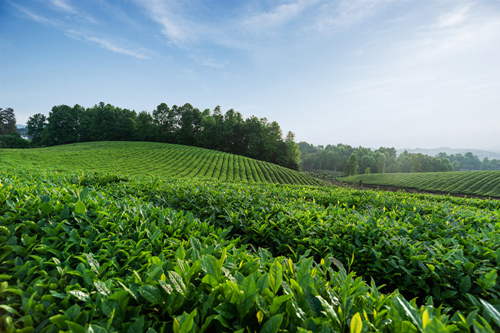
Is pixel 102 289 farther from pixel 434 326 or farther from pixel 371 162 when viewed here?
pixel 371 162

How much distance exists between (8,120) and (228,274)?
11415 centimetres

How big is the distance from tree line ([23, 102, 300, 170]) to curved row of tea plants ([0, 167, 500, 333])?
167ft

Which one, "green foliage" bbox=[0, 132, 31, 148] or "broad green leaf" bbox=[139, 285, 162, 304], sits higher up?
"green foliage" bbox=[0, 132, 31, 148]

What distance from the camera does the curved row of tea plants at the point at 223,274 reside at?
1228 millimetres

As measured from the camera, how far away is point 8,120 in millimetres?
76062

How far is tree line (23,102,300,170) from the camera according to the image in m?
55.2

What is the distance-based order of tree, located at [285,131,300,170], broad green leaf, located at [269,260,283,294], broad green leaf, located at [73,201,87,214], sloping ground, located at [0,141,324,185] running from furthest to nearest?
tree, located at [285,131,300,170]
sloping ground, located at [0,141,324,185]
broad green leaf, located at [73,201,87,214]
broad green leaf, located at [269,260,283,294]

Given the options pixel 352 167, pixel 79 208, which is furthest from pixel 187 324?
pixel 352 167

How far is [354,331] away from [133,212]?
2670mm

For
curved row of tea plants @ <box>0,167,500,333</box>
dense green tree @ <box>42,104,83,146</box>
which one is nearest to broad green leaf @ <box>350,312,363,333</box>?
curved row of tea plants @ <box>0,167,500,333</box>

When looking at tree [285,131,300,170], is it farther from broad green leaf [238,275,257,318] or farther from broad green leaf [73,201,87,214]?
broad green leaf [238,275,257,318]

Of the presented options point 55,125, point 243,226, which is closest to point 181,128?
point 55,125

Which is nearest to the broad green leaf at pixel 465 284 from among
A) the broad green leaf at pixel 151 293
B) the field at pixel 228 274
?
the field at pixel 228 274

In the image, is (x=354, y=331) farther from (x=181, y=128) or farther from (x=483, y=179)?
(x=181, y=128)
